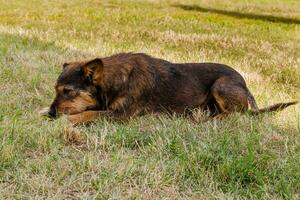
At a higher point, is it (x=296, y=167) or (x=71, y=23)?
(x=296, y=167)

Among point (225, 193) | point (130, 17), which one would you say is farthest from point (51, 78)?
point (130, 17)

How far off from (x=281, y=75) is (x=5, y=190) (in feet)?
22.1

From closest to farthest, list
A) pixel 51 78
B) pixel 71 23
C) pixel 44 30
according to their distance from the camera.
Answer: pixel 51 78 < pixel 44 30 < pixel 71 23

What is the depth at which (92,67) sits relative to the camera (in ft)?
20.3

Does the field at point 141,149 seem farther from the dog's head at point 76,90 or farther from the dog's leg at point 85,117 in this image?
the dog's head at point 76,90

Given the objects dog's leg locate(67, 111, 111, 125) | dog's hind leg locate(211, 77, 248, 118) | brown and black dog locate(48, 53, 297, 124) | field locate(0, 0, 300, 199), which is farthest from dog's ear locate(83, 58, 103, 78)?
dog's hind leg locate(211, 77, 248, 118)

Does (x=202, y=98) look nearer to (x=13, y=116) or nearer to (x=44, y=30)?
(x=13, y=116)

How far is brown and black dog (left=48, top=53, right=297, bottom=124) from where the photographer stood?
20.3 ft

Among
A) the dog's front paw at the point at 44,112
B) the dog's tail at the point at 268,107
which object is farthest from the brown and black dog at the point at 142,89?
the dog's front paw at the point at 44,112

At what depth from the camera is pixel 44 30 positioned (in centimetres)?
1412

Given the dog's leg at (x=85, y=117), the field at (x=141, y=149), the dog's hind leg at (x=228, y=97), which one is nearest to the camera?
the field at (x=141, y=149)

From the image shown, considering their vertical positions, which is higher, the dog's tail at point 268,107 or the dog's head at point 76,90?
the dog's head at point 76,90

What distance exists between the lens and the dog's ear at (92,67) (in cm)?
616

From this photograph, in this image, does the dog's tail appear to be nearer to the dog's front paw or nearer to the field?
the field
